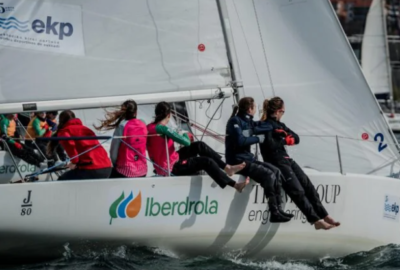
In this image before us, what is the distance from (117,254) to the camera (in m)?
9.17

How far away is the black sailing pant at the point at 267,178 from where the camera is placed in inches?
365

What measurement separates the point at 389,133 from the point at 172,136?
128 inches

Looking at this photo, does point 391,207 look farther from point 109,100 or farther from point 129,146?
point 109,100

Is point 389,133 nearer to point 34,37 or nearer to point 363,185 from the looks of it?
point 363,185

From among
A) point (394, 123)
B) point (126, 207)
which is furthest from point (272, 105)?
point (394, 123)

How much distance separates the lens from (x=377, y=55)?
120ft

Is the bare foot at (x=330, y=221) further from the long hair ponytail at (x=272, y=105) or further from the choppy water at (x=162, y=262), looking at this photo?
the long hair ponytail at (x=272, y=105)

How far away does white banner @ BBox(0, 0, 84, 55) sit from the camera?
9719 mm

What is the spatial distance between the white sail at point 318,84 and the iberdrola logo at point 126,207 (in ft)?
10.2

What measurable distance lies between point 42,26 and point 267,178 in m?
2.69

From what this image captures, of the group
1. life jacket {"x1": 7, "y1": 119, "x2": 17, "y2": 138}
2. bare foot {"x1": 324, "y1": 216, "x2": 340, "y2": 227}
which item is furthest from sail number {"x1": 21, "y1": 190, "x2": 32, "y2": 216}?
life jacket {"x1": 7, "y1": 119, "x2": 17, "y2": 138}

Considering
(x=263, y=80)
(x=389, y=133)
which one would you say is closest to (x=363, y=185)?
(x=389, y=133)

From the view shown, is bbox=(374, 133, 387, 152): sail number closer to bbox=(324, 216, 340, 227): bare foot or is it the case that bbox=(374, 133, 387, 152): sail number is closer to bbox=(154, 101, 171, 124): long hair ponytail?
bbox=(324, 216, 340, 227): bare foot

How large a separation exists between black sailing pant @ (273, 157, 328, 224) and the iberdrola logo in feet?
4.67
